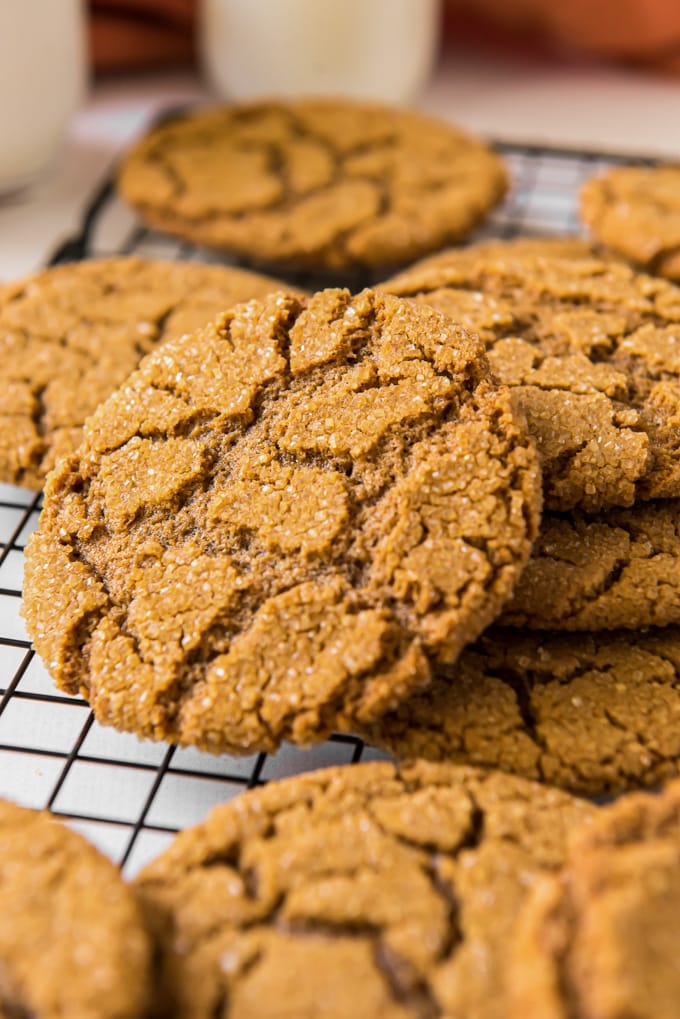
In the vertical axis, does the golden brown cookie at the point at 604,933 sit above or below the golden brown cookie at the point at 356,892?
above

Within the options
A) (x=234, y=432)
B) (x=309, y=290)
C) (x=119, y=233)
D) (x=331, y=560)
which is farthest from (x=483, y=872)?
(x=119, y=233)

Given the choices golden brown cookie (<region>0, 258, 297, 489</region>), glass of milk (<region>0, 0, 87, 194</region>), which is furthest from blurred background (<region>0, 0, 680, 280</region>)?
golden brown cookie (<region>0, 258, 297, 489</region>)

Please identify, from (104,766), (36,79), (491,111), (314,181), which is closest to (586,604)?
(104,766)

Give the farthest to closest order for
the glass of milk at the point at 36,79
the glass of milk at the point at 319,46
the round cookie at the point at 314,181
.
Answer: the glass of milk at the point at 319,46
the glass of milk at the point at 36,79
the round cookie at the point at 314,181

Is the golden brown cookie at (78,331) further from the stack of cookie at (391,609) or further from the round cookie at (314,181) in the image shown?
the round cookie at (314,181)

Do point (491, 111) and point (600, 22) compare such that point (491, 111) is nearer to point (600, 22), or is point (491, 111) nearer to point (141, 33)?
point (600, 22)

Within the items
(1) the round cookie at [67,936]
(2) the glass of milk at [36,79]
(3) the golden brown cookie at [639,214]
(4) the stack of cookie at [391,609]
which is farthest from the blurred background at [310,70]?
(1) the round cookie at [67,936]
